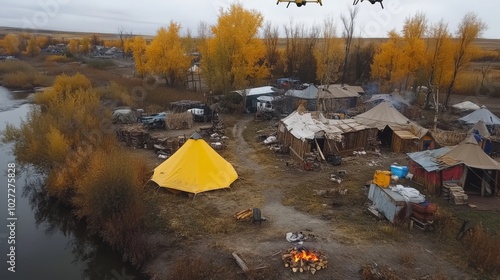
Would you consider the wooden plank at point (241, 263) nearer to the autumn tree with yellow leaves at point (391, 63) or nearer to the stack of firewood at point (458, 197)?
the stack of firewood at point (458, 197)

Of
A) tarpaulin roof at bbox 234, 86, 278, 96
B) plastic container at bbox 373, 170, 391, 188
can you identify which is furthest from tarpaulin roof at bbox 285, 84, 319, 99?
plastic container at bbox 373, 170, 391, 188

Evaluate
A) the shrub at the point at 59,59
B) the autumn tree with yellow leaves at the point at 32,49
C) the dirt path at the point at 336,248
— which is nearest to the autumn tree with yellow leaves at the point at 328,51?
the dirt path at the point at 336,248

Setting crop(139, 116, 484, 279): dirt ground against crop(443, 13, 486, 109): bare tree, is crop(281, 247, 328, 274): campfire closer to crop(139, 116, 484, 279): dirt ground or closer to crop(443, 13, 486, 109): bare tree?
crop(139, 116, 484, 279): dirt ground

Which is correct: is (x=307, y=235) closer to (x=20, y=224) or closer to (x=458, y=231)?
(x=458, y=231)

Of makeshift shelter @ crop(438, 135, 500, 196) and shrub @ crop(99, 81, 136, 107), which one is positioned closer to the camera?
makeshift shelter @ crop(438, 135, 500, 196)

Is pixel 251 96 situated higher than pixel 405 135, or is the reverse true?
pixel 251 96

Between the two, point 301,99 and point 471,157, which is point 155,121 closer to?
point 301,99

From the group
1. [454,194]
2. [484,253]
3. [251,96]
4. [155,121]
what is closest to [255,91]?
[251,96]
